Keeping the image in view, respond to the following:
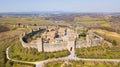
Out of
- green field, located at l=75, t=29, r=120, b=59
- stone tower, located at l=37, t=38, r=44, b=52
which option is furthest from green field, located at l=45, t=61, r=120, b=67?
stone tower, located at l=37, t=38, r=44, b=52

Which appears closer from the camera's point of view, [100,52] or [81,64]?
[81,64]

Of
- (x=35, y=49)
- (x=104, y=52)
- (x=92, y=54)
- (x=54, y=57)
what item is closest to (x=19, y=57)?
(x=35, y=49)

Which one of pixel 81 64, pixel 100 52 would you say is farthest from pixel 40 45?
pixel 100 52

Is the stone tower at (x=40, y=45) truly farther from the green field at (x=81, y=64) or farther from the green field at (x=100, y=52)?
the green field at (x=100, y=52)

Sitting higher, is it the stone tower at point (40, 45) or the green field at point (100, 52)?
the stone tower at point (40, 45)

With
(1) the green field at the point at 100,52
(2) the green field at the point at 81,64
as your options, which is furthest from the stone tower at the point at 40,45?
(1) the green field at the point at 100,52

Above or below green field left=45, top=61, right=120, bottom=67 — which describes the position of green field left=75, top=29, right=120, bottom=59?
above

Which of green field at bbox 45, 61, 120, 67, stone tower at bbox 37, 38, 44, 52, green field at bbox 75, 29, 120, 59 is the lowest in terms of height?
green field at bbox 45, 61, 120, 67

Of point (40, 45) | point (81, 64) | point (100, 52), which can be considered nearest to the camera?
point (81, 64)

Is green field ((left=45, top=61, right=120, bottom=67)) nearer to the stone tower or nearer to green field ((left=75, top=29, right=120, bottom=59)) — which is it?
green field ((left=75, top=29, right=120, bottom=59))

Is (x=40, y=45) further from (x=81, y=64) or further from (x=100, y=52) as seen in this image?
(x=100, y=52)

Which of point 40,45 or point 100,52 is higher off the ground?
point 40,45
